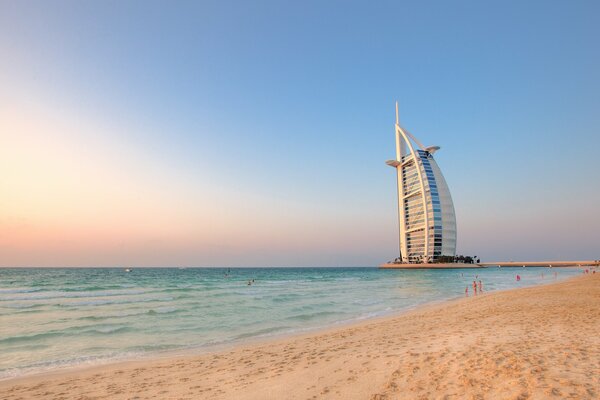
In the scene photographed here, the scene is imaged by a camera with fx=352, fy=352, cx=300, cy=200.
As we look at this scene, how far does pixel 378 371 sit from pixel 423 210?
394 feet

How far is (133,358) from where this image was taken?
11492 millimetres

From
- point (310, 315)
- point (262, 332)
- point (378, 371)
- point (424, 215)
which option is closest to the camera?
point (378, 371)

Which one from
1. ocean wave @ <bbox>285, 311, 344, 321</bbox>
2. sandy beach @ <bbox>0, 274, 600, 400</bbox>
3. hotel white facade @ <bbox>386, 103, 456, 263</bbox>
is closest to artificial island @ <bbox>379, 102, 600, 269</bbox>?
hotel white facade @ <bbox>386, 103, 456, 263</bbox>

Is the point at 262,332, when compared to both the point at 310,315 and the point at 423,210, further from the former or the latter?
the point at 423,210

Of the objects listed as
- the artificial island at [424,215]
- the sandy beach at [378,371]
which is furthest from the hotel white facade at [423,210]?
the sandy beach at [378,371]

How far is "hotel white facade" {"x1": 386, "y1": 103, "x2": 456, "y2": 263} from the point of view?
118m

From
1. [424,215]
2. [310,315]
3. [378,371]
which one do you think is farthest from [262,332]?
[424,215]

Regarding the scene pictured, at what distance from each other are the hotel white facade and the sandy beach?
112 metres

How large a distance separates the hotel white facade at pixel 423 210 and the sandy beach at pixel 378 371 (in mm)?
112089

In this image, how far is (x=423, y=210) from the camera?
395 ft

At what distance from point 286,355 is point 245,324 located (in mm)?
8290

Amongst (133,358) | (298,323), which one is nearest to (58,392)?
(133,358)

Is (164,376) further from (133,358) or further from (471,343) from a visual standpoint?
(471,343)

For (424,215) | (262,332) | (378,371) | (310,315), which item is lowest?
(310,315)
